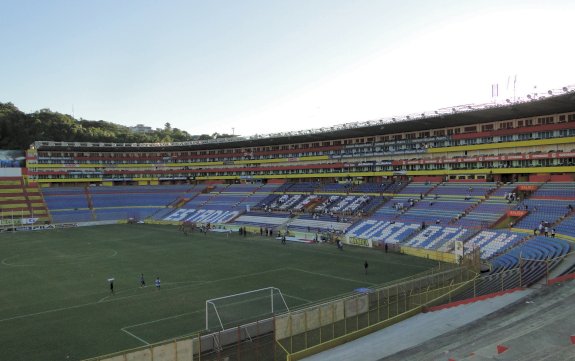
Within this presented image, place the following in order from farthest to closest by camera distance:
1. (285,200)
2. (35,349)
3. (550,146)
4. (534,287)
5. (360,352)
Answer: (285,200), (550,146), (534,287), (35,349), (360,352)

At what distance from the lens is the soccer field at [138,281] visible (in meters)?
21.8

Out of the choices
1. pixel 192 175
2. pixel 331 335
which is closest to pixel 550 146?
pixel 331 335

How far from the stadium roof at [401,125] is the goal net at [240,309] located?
34.9 meters

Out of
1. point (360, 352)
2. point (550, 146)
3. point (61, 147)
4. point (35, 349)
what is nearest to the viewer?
point (360, 352)

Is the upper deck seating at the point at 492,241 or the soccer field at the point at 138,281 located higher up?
the upper deck seating at the point at 492,241

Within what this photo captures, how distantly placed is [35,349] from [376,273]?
23.4 metres

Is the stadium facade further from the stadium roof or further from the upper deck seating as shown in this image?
the upper deck seating

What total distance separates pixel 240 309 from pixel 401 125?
153ft

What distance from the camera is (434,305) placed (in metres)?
22.2

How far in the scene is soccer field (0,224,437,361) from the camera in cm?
2184

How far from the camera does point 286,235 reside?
5819 centimetres

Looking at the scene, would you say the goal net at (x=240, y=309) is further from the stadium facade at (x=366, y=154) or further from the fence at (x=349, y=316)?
the stadium facade at (x=366, y=154)

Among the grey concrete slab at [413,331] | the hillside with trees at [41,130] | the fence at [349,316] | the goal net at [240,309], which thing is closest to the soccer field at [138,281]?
the goal net at [240,309]

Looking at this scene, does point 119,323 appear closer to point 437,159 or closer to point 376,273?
point 376,273
